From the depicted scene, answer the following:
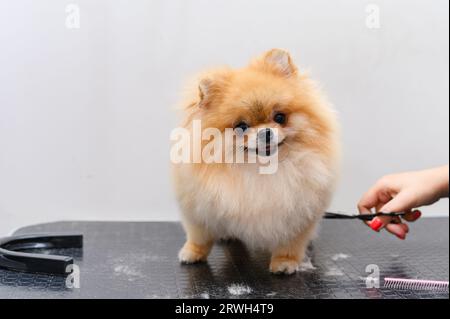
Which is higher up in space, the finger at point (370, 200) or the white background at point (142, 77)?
the white background at point (142, 77)

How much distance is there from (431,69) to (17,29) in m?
1.02

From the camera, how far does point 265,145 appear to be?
3.43 ft

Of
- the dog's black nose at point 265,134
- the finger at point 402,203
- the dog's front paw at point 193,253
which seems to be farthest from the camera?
the dog's front paw at point 193,253

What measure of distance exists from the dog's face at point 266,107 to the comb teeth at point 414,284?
288mm

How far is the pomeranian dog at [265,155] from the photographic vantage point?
105cm

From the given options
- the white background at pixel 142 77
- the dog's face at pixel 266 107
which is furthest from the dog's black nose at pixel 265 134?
the white background at pixel 142 77

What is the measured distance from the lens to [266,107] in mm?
1034

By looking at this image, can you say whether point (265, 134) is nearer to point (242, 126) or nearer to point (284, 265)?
point (242, 126)

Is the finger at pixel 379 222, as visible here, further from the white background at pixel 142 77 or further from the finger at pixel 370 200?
the white background at pixel 142 77

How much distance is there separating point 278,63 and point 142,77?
0.35 m

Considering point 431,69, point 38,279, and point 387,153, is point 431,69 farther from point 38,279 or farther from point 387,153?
point 38,279

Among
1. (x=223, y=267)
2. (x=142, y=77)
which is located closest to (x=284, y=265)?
(x=223, y=267)

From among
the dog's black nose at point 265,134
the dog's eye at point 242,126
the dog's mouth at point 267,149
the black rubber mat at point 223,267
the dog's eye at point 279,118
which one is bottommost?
the black rubber mat at point 223,267
